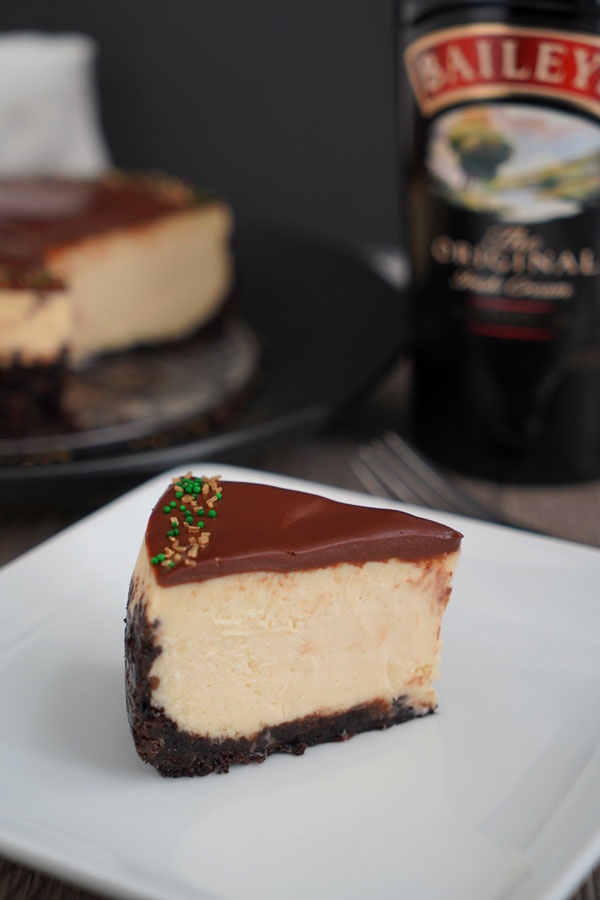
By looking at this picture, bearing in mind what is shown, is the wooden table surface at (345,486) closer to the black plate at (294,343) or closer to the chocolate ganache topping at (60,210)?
the black plate at (294,343)

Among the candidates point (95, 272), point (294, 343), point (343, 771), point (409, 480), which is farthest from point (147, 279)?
point (343, 771)

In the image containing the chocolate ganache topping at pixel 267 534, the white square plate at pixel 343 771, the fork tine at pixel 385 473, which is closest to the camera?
the white square plate at pixel 343 771

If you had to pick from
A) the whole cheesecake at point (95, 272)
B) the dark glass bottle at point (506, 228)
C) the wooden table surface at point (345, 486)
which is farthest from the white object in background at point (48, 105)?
the dark glass bottle at point (506, 228)

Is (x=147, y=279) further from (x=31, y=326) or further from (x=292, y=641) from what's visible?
(x=292, y=641)

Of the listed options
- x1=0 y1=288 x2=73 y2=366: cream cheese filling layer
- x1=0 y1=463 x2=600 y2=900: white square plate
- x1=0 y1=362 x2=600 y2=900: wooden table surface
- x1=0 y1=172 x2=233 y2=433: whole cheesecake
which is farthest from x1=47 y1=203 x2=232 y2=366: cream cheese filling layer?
x1=0 y1=463 x2=600 y2=900: white square plate

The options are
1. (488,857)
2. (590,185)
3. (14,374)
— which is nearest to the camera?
(488,857)

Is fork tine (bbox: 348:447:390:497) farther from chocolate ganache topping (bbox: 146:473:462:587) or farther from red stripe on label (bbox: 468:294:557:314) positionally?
chocolate ganache topping (bbox: 146:473:462:587)

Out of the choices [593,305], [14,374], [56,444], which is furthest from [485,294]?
[14,374]

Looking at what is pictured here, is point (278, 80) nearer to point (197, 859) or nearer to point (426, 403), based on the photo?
point (426, 403)
